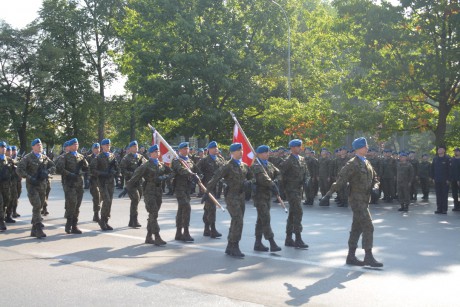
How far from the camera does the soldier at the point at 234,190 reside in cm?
961

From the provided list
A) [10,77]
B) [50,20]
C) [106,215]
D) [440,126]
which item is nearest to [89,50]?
[50,20]

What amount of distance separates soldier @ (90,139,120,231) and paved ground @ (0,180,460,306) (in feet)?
1.67

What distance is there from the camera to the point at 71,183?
40.6ft

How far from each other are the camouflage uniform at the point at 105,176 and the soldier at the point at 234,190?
4180 mm

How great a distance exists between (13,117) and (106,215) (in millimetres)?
42458

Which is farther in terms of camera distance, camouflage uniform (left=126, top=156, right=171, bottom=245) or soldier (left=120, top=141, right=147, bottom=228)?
soldier (left=120, top=141, right=147, bottom=228)

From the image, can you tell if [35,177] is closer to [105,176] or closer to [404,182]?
[105,176]

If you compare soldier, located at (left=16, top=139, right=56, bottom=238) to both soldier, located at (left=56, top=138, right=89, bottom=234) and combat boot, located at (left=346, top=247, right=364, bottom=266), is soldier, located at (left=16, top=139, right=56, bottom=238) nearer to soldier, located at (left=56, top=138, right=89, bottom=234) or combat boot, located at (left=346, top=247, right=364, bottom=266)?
soldier, located at (left=56, top=138, right=89, bottom=234)

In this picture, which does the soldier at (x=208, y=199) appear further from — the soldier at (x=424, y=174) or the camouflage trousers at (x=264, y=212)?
the soldier at (x=424, y=174)

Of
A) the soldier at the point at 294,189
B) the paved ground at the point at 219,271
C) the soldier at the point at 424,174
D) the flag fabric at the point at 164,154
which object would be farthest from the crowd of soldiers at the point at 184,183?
the soldier at the point at 424,174

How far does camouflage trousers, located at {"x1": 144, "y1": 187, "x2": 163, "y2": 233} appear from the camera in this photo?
10.9 metres

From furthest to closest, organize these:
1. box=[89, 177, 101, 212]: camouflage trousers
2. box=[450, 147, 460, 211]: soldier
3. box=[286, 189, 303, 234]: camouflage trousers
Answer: box=[450, 147, 460, 211]: soldier < box=[89, 177, 101, 212]: camouflage trousers < box=[286, 189, 303, 234]: camouflage trousers

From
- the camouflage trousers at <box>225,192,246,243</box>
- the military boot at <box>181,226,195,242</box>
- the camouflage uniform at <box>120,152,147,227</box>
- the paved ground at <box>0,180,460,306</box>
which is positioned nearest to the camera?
the paved ground at <box>0,180,460,306</box>

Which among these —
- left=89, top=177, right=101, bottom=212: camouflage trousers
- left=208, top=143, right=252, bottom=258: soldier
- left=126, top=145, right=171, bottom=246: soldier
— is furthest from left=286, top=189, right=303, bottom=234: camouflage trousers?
left=89, top=177, right=101, bottom=212: camouflage trousers
